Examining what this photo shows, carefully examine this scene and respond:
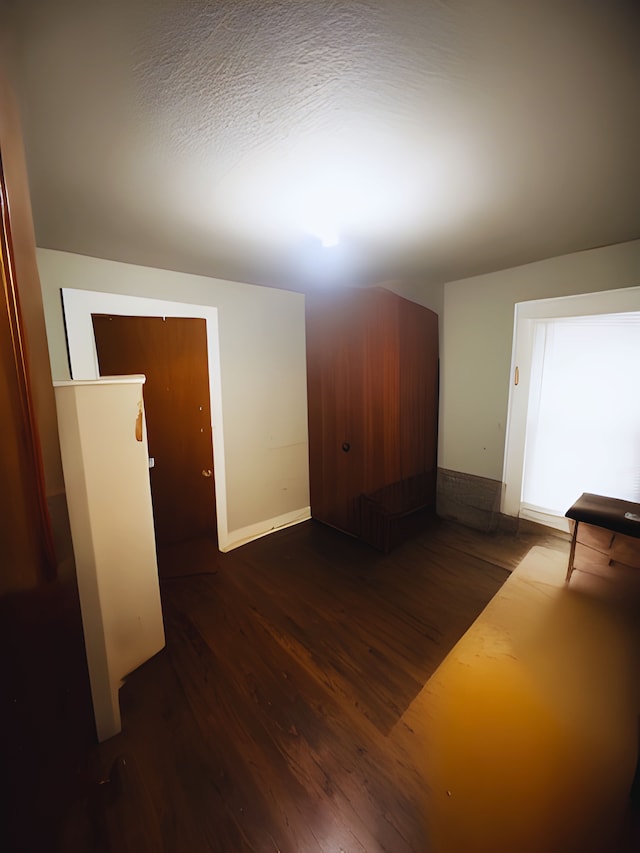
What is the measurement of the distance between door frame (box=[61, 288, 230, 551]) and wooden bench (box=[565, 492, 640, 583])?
267cm

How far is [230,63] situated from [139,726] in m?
2.38

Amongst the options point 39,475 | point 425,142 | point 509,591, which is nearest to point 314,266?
point 425,142

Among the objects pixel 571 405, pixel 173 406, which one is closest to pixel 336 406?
pixel 173 406

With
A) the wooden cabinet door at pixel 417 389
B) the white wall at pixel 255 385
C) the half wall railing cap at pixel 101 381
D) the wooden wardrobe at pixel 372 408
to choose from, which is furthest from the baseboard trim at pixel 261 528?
the half wall railing cap at pixel 101 381

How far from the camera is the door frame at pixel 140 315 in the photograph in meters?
2.03

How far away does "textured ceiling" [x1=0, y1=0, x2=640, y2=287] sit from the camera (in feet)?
2.31

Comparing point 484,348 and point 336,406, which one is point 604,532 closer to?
point 484,348

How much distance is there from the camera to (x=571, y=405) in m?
2.55

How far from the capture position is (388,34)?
0.73 metres

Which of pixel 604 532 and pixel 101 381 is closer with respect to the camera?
pixel 101 381

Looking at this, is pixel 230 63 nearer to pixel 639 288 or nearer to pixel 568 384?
pixel 639 288

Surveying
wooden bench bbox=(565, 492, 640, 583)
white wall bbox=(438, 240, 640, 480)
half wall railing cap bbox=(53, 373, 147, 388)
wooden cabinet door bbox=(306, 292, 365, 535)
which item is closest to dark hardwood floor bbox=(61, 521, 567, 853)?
wooden bench bbox=(565, 492, 640, 583)

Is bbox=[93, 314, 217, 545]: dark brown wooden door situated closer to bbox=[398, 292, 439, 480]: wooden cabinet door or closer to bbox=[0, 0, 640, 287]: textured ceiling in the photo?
bbox=[0, 0, 640, 287]: textured ceiling

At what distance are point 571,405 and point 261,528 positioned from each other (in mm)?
2972
